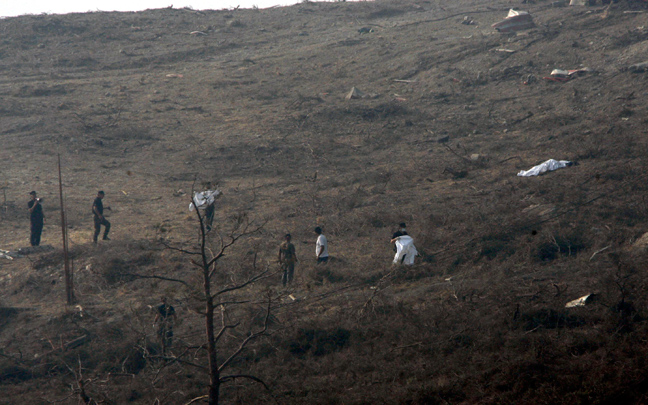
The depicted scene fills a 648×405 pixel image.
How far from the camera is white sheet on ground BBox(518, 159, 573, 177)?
44.8 feet

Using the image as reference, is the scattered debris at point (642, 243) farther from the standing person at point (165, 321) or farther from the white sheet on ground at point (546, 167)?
the standing person at point (165, 321)

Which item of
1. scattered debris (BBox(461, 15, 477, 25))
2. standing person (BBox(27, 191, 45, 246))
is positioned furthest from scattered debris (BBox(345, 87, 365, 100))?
standing person (BBox(27, 191, 45, 246))

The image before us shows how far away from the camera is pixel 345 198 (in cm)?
1402

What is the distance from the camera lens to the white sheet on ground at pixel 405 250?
9742 mm

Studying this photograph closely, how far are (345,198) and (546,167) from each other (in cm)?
532

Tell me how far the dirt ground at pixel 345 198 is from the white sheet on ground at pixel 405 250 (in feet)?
0.85

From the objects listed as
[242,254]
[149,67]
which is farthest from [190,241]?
[149,67]

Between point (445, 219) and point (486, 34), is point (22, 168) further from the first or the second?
point (486, 34)

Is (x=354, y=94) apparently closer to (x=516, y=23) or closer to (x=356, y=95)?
(x=356, y=95)

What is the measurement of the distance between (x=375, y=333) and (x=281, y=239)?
4.94 m

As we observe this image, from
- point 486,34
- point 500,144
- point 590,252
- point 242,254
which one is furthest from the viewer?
point 486,34

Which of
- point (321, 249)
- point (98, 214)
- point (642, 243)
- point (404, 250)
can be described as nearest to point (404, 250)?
point (404, 250)

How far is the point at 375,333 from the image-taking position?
7.36 metres

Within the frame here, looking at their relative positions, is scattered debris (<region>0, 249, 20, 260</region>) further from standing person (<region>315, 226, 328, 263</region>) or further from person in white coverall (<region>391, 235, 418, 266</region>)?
person in white coverall (<region>391, 235, 418, 266</region>)
